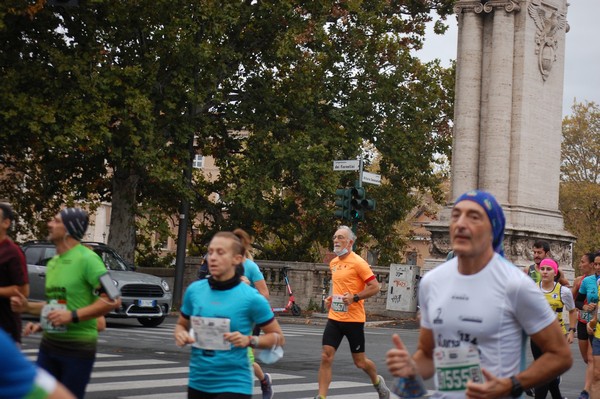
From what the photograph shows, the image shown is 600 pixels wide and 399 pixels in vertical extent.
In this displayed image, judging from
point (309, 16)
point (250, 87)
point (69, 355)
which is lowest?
point (69, 355)

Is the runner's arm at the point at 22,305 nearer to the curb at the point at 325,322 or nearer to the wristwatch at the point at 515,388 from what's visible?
the wristwatch at the point at 515,388

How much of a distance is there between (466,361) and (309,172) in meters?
30.3

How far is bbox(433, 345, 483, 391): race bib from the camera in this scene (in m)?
5.13

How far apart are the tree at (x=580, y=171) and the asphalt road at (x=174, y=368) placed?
A: 52864 mm

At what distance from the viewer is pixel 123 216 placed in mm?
35844

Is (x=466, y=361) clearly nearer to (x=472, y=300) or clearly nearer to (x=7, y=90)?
(x=472, y=300)

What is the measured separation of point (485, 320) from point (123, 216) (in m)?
31.3

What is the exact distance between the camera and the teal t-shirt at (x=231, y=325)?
23.8 feet

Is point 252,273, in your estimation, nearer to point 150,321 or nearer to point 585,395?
point 585,395

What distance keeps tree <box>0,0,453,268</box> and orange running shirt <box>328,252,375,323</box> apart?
17473mm

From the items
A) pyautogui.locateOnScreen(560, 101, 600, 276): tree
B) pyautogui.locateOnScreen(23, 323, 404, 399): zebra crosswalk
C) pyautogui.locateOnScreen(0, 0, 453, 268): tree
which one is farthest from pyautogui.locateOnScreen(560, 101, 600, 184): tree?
pyautogui.locateOnScreen(23, 323, 404, 399): zebra crosswalk

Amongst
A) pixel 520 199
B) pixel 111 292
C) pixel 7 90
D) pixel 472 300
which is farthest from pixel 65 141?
pixel 472 300

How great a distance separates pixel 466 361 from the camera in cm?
514

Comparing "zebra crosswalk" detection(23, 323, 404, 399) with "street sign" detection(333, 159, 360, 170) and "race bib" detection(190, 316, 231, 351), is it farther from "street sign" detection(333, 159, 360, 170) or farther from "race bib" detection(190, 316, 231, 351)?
"street sign" detection(333, 159, 360, 170)
